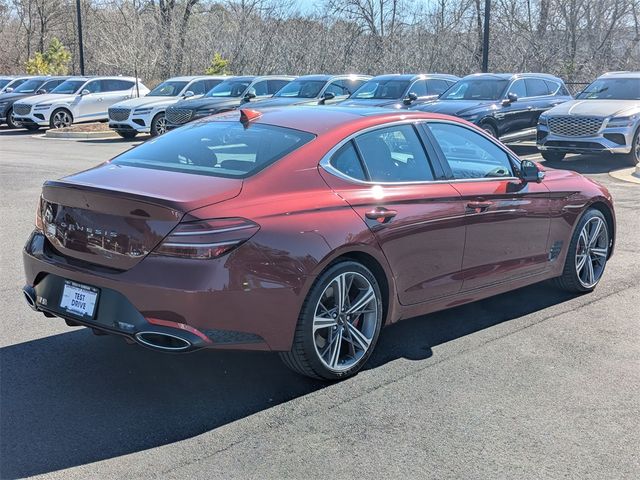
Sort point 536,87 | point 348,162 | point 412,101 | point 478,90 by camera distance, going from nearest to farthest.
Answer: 1. point 348,162
2. point 412,101
3. point 478,90
4. point 536,87

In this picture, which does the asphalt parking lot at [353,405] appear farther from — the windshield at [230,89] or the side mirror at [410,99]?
the windshield at [230,89]

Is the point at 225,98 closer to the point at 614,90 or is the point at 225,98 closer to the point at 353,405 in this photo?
the point at 614,90

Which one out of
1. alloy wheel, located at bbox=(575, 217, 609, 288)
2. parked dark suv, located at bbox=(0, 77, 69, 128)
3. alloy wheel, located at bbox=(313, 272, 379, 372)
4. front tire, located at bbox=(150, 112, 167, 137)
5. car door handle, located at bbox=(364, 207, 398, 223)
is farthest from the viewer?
parked dark suv, located at bbox=(0, 77, 69, 128)

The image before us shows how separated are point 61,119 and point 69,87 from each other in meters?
1.52

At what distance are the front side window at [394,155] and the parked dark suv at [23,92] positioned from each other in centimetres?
2315

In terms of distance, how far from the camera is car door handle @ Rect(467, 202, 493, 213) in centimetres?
520

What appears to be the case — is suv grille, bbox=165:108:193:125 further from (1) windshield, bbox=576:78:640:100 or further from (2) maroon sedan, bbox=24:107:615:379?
(2) maroon sedan, bbox=24:107:615:379

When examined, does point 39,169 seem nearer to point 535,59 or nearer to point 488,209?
point 488,209

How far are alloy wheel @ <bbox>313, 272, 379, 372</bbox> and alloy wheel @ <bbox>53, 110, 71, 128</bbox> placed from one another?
22.1 meters

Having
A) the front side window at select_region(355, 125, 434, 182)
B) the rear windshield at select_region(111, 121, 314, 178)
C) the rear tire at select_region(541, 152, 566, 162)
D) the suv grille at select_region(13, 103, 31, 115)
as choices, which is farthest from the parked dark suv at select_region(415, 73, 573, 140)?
the suv grille at select_region(13, 103, 31, 115)

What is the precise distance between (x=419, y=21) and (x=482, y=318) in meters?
31.0

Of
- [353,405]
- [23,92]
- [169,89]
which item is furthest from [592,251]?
[23,92]

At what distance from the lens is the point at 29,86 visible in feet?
91.1

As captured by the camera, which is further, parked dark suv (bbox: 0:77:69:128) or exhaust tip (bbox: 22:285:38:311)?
parked dark suv (bbox: 0:77:69:128)
